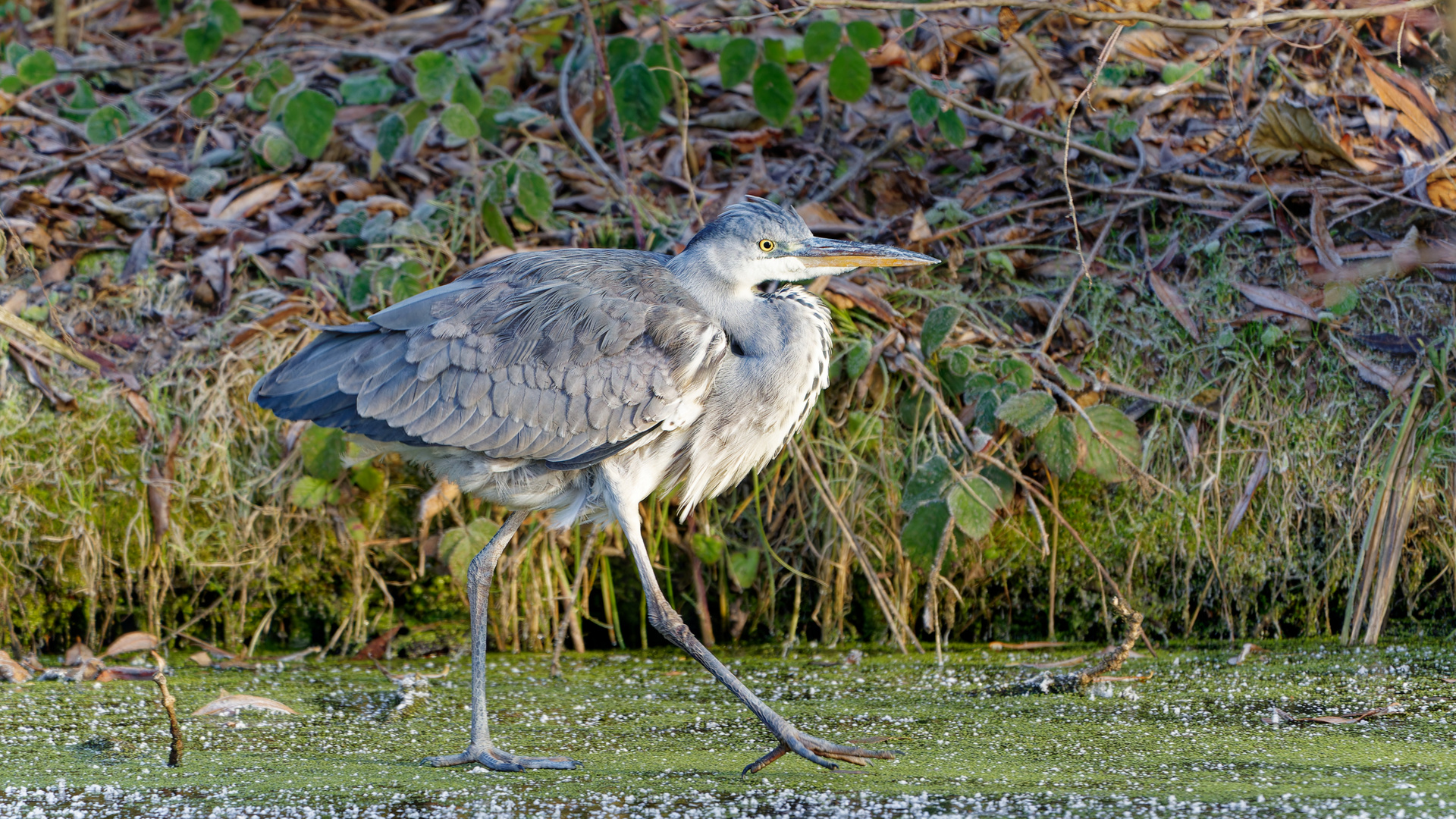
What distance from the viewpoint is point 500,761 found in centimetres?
302

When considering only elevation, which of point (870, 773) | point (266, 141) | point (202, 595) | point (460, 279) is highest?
point (266, 141)

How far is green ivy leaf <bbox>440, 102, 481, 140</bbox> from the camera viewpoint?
459 centimetres

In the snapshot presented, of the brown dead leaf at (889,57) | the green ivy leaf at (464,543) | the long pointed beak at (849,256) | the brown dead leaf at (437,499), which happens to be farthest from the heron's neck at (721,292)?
the brown dead leaf at (889,57)

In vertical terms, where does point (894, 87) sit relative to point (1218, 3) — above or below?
below

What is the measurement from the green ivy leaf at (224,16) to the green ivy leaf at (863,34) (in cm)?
254

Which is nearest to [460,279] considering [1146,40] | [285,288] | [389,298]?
[389,298]

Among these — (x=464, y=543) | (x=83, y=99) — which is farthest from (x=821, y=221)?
(x=83, y=99)

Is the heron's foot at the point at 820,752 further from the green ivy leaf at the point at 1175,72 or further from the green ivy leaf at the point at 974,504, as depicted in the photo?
the green ivy leaf at the point at 1175,72

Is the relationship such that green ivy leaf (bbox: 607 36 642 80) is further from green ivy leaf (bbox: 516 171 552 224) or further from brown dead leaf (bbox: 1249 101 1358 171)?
brown dead leaf (bbox: 1249 101 1358 171)

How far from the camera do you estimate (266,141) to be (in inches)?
203

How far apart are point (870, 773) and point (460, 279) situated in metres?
1.86

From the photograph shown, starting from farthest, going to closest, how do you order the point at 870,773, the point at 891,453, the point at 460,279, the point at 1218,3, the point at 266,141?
the point at 1218,3 < the point at 266,141 < the point at 891,453 < the point at 460,279 < the point at 870,773

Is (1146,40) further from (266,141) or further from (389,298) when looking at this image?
(266,141)

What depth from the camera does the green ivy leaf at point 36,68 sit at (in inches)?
212
